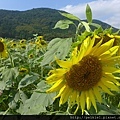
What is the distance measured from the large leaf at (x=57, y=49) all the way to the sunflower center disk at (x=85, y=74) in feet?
0.22

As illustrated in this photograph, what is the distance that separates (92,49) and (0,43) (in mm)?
2211

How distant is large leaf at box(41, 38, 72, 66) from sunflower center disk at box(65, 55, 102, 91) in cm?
7

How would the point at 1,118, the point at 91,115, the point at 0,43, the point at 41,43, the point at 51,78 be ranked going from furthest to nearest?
the point at 41,43, the point at 0,43, the point at 1,118, the point at 91,115, the point at 51,78

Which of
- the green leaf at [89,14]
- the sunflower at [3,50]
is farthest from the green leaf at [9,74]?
the sunflower at [3,50]

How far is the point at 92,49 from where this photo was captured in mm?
1227

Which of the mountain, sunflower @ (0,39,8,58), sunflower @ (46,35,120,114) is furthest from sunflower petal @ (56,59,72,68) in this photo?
sunflower @ (0,39,8,58)

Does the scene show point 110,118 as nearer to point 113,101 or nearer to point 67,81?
point 67,81

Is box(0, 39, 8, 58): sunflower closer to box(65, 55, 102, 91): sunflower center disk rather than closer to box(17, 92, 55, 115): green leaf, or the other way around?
box(17, 92, 55, 115): green leaf

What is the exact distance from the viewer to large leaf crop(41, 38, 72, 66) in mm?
1261

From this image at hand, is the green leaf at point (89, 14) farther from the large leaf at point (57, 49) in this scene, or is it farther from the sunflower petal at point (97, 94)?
the sunflower petal at point (97, 94)

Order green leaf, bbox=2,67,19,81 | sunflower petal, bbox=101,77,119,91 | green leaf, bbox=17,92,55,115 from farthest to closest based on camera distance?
green leaf, bbox=2,67,19,81
green leaf, bbox=17,92,55,115
sunflower petal, bbox=101,77,119,91

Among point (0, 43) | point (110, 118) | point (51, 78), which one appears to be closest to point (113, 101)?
point (110, 118)

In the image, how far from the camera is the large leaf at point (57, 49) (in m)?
1.26

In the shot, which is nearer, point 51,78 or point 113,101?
point 51,78
